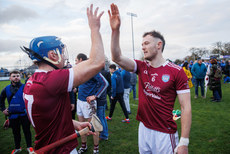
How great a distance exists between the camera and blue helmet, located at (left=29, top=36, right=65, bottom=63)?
5.18 feet

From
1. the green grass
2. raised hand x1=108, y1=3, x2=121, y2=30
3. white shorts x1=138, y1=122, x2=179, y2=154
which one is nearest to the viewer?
raised hand x1=108, y1=3, x2=121, y2=30

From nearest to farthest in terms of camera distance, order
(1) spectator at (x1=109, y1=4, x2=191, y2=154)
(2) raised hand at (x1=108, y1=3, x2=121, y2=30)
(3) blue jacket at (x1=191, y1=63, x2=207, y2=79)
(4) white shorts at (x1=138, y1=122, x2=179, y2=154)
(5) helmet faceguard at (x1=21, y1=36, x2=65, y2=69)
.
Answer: (5) helmet faceguard at (x1=21, y1=36, x2=65, y2=69) < (2) raised hand at (x1=108, y1=3, x2=121, y2=30) < (1) spectator at (x1=109, y1=4, x2=191, y2=154) < (4) white shorts at (x1=138, y1=122, x2=179, y2=154) < (3) blue jacket at (x1=191, y1=63, x2=207, y2=79)

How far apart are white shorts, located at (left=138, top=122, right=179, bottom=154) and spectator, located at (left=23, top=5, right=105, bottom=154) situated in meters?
1.12

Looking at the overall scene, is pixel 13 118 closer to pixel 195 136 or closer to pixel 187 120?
pixel 187 120

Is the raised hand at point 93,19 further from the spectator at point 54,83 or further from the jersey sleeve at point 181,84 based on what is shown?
the jersey sleeve at point 181,84

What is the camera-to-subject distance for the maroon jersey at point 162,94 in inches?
84.2

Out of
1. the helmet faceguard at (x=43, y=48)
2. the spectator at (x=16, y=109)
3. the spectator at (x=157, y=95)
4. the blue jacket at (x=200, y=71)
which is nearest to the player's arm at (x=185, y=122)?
the spectator at (x=157, y=95)

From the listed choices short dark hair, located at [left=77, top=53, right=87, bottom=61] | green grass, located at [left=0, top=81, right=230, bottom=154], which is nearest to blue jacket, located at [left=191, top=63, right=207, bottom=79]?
green grass, located at [left=0, top=81, right=230, bottom=154]

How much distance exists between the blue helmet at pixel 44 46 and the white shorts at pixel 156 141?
1694 mm

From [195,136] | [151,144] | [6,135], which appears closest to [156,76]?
[151,144]

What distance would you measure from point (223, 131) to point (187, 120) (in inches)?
168

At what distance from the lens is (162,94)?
7.23ft

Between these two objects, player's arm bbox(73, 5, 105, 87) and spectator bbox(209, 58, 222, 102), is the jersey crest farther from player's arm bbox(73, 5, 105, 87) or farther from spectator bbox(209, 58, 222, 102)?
spectator bbox(209, 58, 222, 102)

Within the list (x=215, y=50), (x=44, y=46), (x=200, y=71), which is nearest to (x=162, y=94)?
(x=44, y=46)
